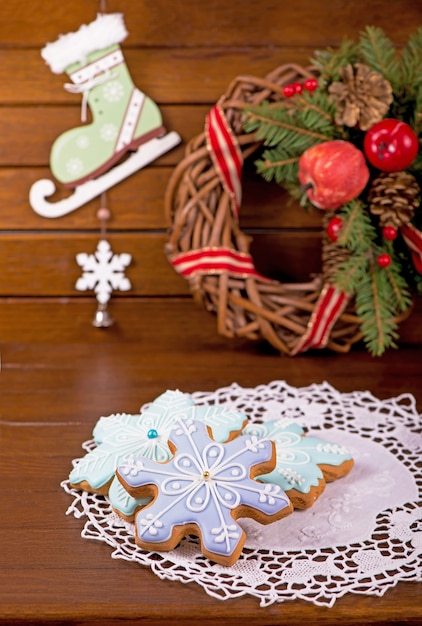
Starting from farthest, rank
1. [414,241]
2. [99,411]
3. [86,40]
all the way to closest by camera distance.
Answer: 1. [86,40]
2. [414,241]
3. [99,411]

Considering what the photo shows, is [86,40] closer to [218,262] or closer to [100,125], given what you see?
[100,125]

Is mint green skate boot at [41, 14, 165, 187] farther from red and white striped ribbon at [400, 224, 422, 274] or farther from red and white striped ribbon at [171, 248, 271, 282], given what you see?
red and white striped ribbon at [400, 224, 422, 274]

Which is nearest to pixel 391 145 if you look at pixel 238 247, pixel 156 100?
pixel 238 247

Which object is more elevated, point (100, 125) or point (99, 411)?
point (100, 125)

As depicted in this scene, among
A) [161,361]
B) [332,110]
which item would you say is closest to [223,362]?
[161,361]

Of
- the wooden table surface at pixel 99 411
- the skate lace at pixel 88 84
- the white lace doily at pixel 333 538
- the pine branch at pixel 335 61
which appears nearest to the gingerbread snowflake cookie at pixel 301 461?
the white lace doily at pixel 333 538

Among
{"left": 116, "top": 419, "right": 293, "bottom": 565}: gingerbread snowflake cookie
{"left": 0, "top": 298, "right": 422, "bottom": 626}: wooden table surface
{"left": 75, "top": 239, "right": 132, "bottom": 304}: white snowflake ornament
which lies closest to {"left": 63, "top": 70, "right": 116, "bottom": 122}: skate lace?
{"left": 75, "top": 239, "right": 132, "bottom": 304}: white snowflake ornament

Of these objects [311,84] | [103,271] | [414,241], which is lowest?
[103,271]

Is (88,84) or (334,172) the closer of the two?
(334,172)

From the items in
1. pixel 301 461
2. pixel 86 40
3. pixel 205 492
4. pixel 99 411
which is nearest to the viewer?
pixel 205 492
